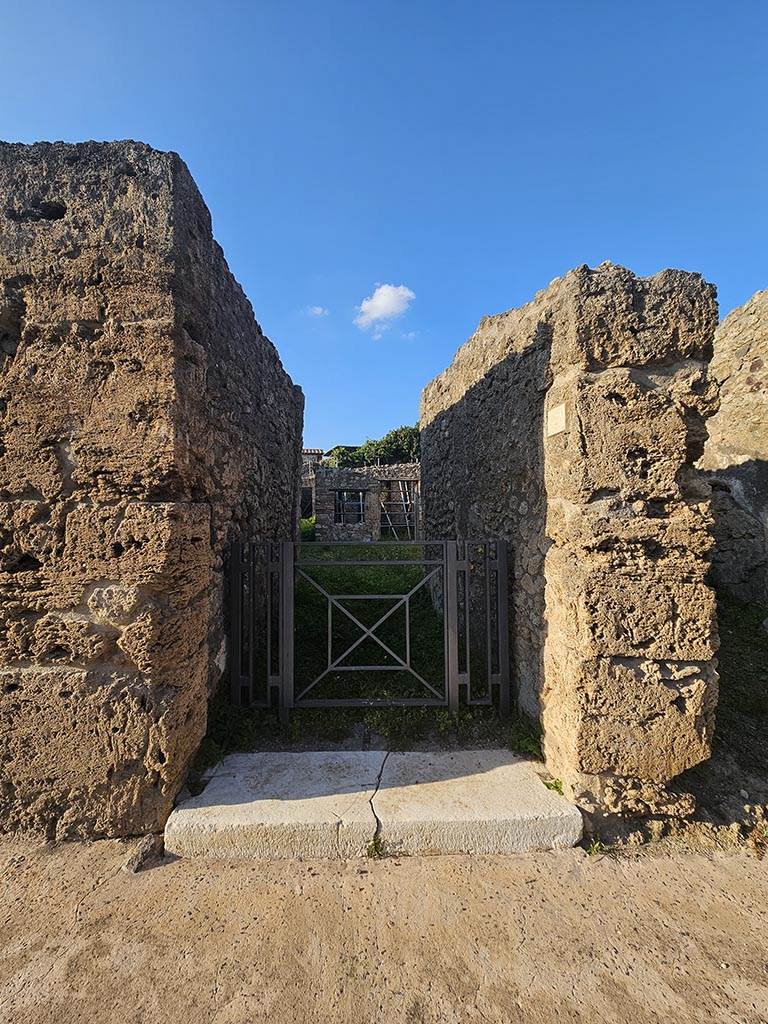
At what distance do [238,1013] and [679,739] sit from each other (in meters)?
2.61

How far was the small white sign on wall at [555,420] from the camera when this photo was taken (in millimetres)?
2729

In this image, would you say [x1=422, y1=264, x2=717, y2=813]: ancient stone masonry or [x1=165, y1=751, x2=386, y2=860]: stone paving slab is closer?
[x1=165, y1=751, x2=386, y2=860]: stone paving slab

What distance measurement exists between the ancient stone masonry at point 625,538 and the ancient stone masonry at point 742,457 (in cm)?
329

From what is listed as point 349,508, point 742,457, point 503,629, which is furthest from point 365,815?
point 349,508

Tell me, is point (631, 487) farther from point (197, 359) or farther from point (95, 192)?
point (95, 192)

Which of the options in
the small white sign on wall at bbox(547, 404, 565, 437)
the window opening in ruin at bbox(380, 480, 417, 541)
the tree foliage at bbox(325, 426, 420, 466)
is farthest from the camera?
the tree foliage at bbox(325, 426, 420, 466)

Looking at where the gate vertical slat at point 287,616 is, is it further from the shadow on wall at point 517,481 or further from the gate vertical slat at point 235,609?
the shadow on wall at point 517,481

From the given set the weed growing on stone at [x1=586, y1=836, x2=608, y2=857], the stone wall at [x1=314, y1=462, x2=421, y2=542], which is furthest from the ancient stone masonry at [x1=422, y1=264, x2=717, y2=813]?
the stone wall at [x1=314, y1=462, x2=421, y2=542]

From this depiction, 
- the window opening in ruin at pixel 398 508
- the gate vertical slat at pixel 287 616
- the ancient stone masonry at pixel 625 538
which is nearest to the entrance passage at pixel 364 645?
the gate vertical slat at pixel 287 616

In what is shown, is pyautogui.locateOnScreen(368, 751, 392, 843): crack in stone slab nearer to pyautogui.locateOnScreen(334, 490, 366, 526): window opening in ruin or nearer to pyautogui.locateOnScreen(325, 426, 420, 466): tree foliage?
pyautogui.locateOnScreen(334, 490, 366, 526): window opening in ruin

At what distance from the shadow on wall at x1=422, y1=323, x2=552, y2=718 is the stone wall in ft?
41.4

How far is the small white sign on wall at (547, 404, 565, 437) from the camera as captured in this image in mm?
2729

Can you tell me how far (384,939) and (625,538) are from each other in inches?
96.2

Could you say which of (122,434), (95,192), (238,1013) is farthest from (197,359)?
(238,1013)
